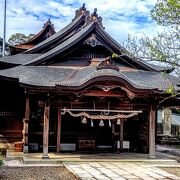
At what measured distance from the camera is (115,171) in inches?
436

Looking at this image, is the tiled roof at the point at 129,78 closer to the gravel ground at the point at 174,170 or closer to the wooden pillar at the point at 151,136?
the wooden pillar at the point at 151,136

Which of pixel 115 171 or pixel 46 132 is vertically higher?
pixel 46 132

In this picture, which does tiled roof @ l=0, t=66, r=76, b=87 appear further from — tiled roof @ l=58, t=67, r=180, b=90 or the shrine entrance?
the shrine entrance

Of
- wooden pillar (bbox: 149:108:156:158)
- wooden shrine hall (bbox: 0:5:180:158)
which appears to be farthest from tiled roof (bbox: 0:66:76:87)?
wooden pillar (bbox: 149:108:156:158)

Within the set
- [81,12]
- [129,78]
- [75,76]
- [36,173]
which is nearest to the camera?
[36,173]

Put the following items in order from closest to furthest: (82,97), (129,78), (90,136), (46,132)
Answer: (46,132), (82,97), (129,78), (90,136)

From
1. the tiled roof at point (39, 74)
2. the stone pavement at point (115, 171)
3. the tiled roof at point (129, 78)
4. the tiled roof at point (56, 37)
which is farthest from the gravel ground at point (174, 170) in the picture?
the tiled roof at point (56, 37)

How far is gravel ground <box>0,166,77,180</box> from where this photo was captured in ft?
33.0

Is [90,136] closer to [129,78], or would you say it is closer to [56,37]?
[129,78]

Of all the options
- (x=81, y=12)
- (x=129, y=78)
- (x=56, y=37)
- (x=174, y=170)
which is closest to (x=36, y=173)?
(x=174, y=170)

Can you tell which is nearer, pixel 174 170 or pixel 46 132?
pixel 174 170

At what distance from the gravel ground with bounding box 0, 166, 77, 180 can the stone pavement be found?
0.28 m

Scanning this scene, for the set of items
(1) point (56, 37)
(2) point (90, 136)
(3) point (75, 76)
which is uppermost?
(1) point (56, 37)

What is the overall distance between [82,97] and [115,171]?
12.2 feet
